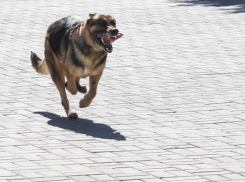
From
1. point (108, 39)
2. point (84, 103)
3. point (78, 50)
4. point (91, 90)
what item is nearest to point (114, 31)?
point (108, 39)

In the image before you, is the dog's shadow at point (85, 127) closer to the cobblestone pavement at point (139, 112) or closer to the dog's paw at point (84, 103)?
the cobblestone pavement at point (139, 112)

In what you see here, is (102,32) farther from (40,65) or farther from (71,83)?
(40,65)

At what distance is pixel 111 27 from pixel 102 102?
156 centimetres

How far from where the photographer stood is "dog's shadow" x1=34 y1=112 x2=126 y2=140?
8703mm

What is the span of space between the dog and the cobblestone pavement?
0.38 metres

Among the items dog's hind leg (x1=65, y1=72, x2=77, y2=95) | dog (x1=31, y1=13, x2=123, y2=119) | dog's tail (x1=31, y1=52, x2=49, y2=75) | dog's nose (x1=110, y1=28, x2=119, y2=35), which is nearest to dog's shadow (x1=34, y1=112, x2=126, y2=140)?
dog (x1=31, y1=13, x2=123, y2=119)

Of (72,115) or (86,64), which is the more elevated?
(86,64)

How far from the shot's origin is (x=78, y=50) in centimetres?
912

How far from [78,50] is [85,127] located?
0.86m

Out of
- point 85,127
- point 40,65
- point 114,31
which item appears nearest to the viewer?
point 114,31

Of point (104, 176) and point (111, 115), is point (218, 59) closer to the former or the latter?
point (111, 115)

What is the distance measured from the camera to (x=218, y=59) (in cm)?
1296

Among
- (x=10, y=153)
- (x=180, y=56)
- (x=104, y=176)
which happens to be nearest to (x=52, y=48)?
(x=10, y=153)

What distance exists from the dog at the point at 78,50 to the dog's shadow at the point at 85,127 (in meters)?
0.12
